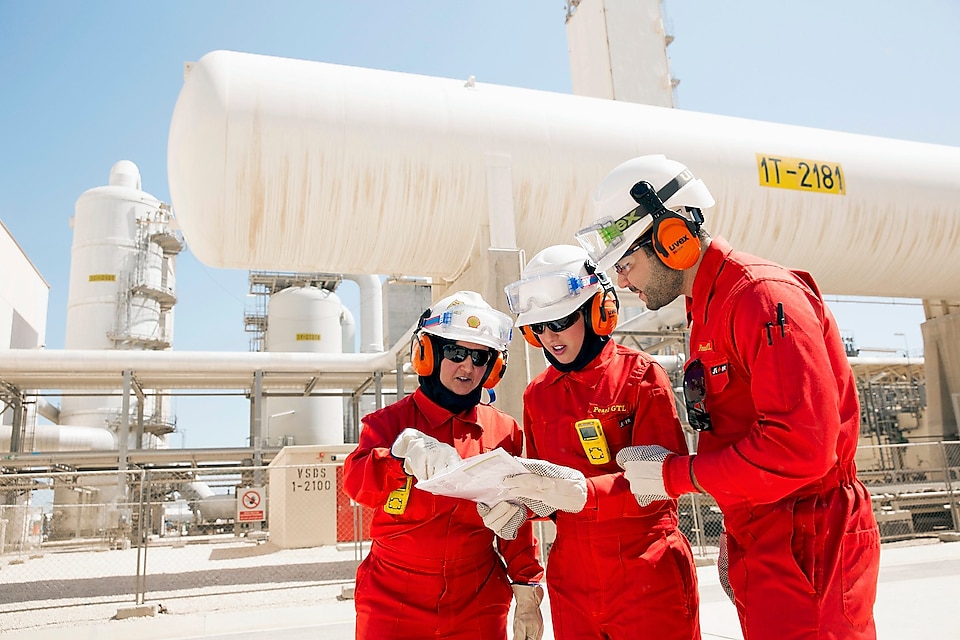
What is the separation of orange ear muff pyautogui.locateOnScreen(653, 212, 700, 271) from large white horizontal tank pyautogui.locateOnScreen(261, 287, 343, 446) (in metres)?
25.1

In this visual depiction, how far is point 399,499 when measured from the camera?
9.07ft

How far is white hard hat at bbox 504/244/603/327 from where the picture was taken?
114 inches

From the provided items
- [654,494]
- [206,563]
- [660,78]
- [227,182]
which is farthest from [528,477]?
[660,78]

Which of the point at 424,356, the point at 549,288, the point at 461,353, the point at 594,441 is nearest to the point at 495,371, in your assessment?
the point at 461,353

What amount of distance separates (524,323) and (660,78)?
2790 centimetres

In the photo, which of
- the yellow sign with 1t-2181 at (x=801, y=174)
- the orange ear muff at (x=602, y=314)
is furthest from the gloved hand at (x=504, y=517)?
the yellow sign with 1t-2181 at (x=801, y=174)

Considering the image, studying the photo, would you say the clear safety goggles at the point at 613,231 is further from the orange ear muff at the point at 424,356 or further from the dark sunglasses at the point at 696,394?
the orange ear muff at the point at 424,356

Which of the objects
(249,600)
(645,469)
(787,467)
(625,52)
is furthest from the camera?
(625,52)

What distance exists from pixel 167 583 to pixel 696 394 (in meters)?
9.77

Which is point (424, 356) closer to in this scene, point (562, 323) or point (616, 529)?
point (562, 323)

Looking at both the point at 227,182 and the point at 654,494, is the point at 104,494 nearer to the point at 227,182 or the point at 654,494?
the point at 227,182

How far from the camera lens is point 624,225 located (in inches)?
97.7

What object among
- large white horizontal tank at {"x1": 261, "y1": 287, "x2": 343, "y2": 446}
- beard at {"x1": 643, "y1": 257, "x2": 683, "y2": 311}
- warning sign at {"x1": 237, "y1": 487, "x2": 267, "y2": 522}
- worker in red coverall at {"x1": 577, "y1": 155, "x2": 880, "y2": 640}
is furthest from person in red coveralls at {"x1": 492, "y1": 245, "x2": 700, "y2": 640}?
large white horizontal tank at {"x1": 261, "y1": 287, "x2": 343, "y2": 446}

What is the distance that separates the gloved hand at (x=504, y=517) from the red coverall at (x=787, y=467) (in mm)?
605
